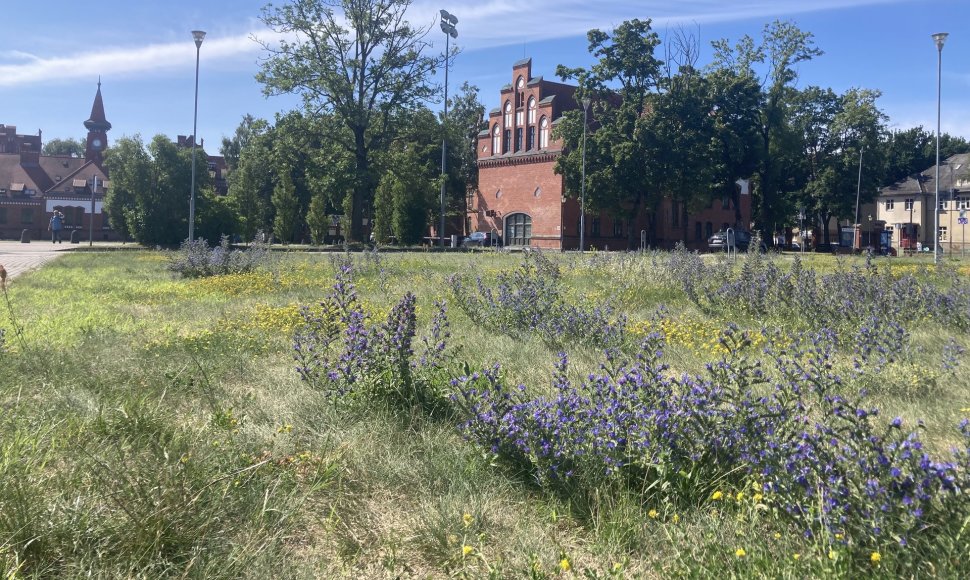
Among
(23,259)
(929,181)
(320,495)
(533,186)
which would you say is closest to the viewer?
(320,495)

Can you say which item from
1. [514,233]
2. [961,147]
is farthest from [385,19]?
Answer: [961,147]

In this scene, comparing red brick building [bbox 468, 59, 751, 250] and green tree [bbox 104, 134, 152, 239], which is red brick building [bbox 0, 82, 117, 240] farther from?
red brick building [bbox 468, 59, 751, 250]

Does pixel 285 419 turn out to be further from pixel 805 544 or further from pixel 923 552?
pixel 923 552

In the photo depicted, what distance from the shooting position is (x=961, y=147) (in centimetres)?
8981

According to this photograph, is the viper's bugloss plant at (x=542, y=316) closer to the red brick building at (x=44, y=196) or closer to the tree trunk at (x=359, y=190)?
the tree trunk at (x=359, y=190)

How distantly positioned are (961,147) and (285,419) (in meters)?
107

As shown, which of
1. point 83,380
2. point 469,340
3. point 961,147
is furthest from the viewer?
point 961,147

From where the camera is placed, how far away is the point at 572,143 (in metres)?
45.7

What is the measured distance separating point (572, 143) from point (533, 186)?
671cm

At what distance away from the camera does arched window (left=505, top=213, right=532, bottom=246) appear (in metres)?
52.5

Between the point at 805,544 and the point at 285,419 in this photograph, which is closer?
the point at 805,544

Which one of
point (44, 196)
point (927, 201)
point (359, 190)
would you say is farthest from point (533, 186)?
point (44, 196)

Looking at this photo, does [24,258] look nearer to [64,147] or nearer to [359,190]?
[359,190]

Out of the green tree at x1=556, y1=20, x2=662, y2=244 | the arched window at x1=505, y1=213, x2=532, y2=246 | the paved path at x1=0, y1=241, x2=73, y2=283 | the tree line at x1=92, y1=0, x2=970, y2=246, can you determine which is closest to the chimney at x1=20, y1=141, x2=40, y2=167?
the tree line at x1=92, y1=0, x2=970, y2=246
